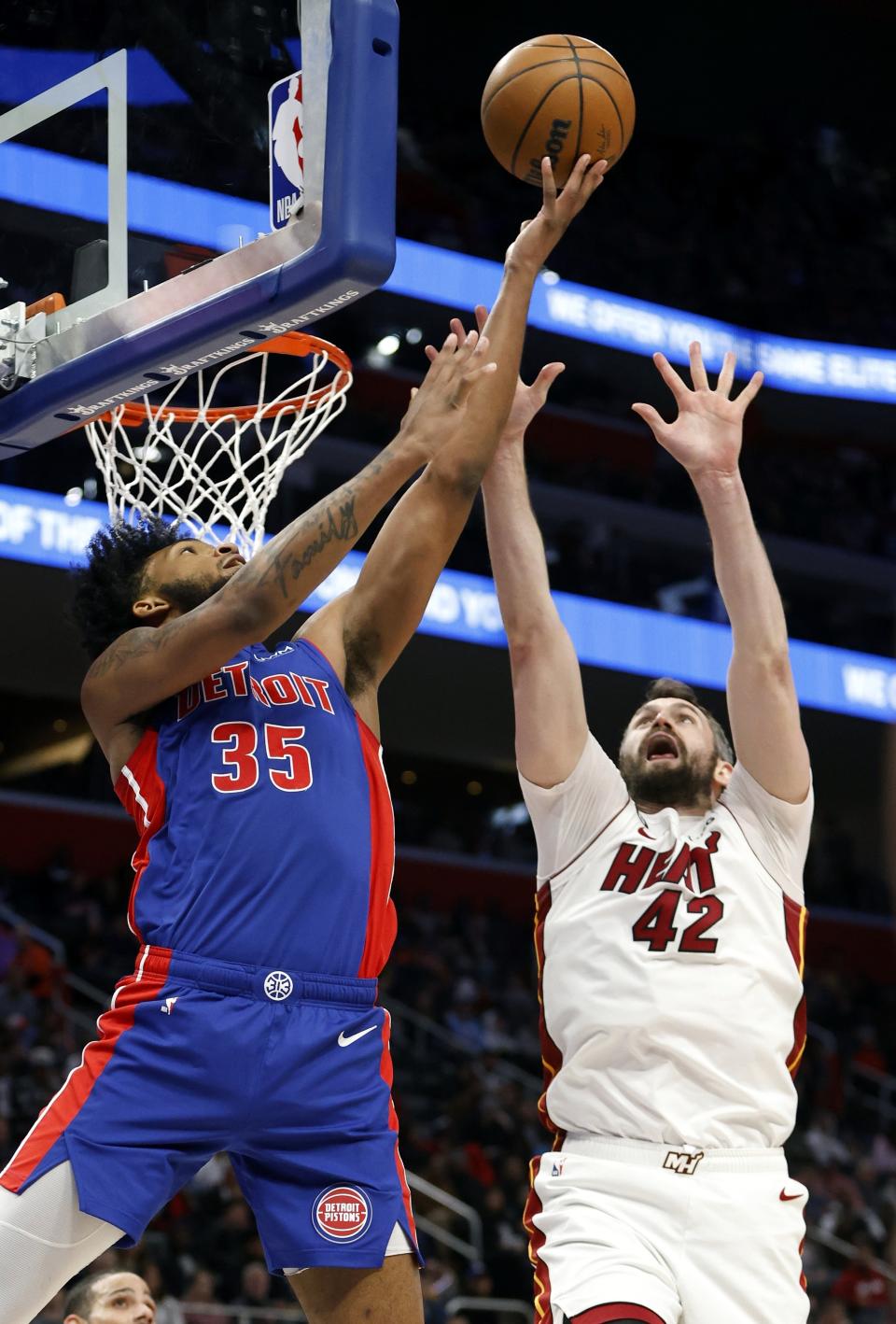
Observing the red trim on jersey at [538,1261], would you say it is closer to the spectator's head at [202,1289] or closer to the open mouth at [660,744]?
the open mouth at [660,744]

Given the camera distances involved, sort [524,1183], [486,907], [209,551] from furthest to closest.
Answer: [486,907] < [524,1183] < [209,551]

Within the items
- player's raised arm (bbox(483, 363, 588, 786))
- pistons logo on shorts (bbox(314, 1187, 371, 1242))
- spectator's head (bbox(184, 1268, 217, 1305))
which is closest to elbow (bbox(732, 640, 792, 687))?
player's raised arm (bbox(483, 363, 588, 786))

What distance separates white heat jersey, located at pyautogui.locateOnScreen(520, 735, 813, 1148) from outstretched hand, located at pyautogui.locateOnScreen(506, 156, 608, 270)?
1077 millimetres

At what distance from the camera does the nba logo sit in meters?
3.44

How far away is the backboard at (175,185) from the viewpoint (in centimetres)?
328

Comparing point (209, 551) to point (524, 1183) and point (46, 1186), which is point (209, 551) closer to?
point (46, 1186)

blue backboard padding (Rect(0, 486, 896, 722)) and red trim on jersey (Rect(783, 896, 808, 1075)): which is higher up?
blue backboard padding (Rect(0, 486, 896, 722))

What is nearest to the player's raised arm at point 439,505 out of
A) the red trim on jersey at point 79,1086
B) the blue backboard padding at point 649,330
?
the red trim on jersey at point 79,1086

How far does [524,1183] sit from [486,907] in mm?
4639

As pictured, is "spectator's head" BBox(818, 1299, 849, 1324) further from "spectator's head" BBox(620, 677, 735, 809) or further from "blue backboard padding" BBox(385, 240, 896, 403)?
"blue backboard padding" BBox(385, 240, 896, 403)

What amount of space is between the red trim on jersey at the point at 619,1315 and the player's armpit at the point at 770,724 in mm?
1162

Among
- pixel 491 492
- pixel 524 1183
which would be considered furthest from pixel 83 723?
pixel 491 492

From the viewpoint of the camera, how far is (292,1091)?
3.12 meters

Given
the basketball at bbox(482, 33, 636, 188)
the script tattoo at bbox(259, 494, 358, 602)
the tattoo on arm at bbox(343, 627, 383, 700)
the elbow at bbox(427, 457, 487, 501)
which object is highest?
the basketball at bbox(482, 33, 636, 188)
